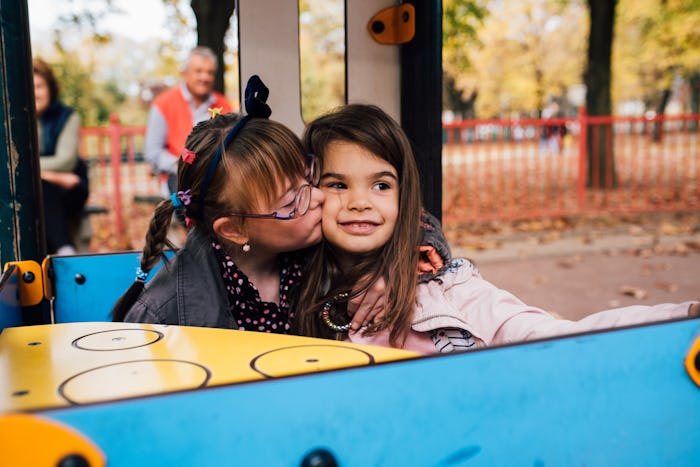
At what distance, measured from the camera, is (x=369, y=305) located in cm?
159

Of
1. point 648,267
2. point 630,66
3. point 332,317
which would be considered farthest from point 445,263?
point 630,66

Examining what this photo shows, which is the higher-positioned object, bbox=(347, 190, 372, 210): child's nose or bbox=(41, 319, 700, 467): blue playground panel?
bbox=(347, 190, 372, 210): child's nose

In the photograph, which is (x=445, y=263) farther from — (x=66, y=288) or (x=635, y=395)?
(x=66, y=288)

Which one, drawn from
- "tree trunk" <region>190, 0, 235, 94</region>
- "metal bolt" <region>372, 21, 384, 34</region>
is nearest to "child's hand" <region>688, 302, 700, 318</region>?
"metal bolt" <region>372, 21, 384, 34</region>

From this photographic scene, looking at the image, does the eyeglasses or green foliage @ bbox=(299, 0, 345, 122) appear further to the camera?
green foliage @ bbox=(299, 0, 345, 122)

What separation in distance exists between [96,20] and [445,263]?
7.38 metres

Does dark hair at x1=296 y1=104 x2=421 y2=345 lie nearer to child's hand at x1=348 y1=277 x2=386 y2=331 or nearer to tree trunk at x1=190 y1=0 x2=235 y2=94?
child's hand at x1=348 y1=277 x2=386 y2=331

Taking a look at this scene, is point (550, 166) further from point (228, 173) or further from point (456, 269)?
point (228, 173)

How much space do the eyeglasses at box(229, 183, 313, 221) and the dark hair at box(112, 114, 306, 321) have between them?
0.08ft

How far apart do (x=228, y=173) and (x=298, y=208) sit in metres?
0.19

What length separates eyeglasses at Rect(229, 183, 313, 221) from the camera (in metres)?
1.55

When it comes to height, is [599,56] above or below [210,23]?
above

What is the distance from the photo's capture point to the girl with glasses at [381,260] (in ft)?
4.91

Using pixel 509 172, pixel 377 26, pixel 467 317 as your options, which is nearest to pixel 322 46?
pixel 509 172
